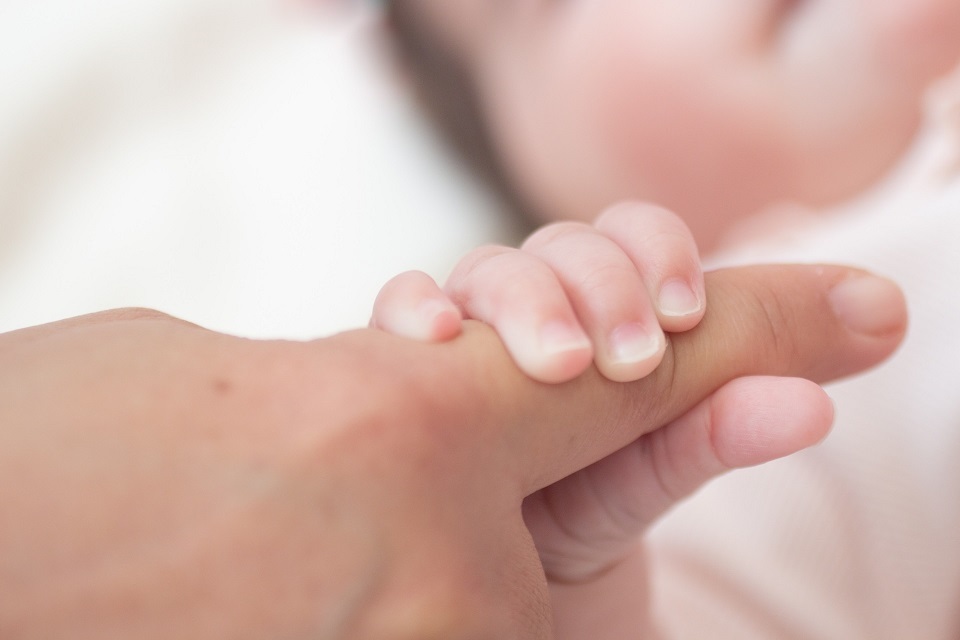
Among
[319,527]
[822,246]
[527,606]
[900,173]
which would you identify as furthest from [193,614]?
[900,173]

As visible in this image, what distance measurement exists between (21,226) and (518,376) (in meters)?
1.21

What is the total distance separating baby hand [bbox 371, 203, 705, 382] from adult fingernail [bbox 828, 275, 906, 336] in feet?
0.43

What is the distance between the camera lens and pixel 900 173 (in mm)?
1130

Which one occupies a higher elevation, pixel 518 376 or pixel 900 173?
pixel 900 173

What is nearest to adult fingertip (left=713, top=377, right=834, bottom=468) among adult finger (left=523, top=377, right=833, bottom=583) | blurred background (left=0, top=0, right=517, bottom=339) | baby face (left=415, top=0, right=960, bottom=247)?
adult finger (left=523, top=377, right=833, bottom=583)

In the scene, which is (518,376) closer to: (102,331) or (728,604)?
(102,331)

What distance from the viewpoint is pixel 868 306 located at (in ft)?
1.87

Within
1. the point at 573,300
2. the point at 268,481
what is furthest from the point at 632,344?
the point at 268,481

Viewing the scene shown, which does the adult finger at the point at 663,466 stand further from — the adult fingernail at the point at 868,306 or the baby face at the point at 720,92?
the baby face at the point at 720,92

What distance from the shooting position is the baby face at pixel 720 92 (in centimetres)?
100

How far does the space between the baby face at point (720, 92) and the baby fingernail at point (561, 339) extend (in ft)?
2.43

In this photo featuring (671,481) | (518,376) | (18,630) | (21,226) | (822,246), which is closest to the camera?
(18,630)

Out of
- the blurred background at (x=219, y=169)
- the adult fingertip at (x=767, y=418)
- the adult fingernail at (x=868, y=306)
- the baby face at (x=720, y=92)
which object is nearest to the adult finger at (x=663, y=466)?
the adult fingertip at (x=767, y=418)

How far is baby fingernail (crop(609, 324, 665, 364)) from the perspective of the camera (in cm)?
46
